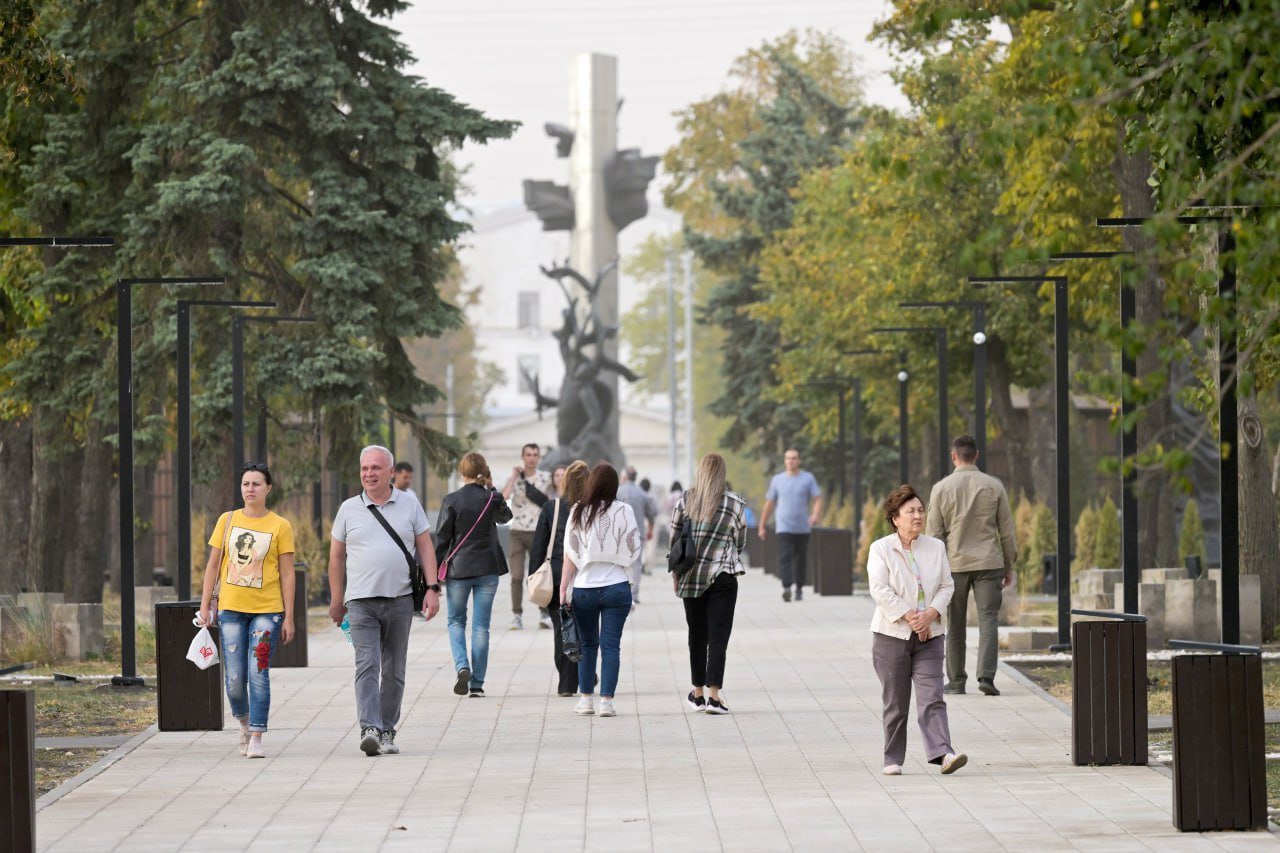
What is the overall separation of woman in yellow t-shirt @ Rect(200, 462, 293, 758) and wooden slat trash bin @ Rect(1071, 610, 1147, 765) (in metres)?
4.54

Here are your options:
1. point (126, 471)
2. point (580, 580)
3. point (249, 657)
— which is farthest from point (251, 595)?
point (126, 471)

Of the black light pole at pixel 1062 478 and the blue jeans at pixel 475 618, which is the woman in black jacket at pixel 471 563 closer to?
the blue jeans at pixel 475 618

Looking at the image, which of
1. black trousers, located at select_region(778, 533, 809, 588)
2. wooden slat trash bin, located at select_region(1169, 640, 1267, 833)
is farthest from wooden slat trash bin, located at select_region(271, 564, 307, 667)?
black trousers, located at select_region(778, 533, 809, 588)

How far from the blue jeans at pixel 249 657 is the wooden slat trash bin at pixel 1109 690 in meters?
4.64

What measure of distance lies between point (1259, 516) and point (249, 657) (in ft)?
44.2

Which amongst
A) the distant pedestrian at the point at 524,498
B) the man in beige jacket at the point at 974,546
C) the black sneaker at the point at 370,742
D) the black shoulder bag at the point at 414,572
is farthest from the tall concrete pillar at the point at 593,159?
the black sneaker at the point at 370,742

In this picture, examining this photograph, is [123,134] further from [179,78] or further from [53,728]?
[53,728]

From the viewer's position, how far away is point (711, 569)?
1673 cm

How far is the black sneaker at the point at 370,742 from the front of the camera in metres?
14.2

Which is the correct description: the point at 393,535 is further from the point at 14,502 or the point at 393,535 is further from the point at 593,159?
the point at 593,159

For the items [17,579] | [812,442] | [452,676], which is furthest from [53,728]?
[812,442]

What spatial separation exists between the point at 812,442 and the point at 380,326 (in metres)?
28.2

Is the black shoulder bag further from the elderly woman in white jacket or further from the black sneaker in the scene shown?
the elderly woman in white jacket

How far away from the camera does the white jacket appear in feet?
43.4
